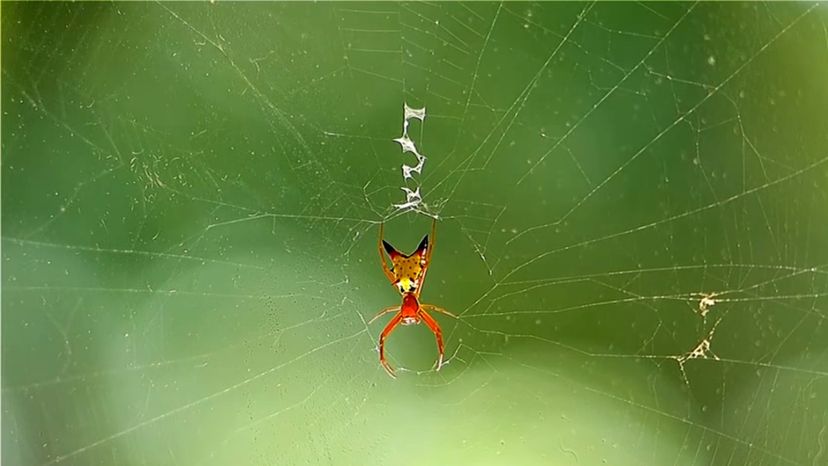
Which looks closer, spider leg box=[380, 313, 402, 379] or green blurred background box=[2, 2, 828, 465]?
green blurred background box=[2, 2, 828, 465]

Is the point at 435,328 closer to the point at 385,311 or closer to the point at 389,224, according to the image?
the point at 385,311

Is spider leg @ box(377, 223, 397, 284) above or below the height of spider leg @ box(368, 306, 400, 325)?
above

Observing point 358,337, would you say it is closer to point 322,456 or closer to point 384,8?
point 322,456

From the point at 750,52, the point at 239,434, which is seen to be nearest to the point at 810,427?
the point at 750,52

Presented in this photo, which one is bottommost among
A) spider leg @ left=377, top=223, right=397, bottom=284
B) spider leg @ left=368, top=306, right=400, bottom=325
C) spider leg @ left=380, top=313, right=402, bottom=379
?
spider leg @ left=380, top=313, right=402, bottom=379

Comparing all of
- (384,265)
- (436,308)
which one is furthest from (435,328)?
(384,265)

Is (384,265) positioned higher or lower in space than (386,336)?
higher
